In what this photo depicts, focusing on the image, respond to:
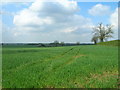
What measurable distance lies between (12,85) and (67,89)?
1685mm

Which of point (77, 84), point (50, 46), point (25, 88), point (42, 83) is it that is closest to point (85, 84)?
point (77, 84)

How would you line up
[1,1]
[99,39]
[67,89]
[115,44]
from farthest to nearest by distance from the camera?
[99,39] < [115,44] < [1,1] < [67,89]

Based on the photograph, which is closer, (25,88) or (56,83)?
A: (25,88)

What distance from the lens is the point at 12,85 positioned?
176 inches

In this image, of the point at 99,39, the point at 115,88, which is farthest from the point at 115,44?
the point at 115,88

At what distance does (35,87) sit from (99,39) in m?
43.7

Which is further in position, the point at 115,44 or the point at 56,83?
the point at 115,44

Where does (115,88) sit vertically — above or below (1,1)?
below

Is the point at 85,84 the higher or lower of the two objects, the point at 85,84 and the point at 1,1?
the lower

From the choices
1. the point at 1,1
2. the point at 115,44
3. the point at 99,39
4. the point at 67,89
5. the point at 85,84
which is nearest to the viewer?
the point at 67,89

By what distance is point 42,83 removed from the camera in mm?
4668

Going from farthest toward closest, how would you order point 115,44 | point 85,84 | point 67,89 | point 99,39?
1. point 99,39
2. point 115,44
3. point 85,84
4. point 67,89

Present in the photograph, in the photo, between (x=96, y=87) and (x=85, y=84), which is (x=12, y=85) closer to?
(x=85, y=84)

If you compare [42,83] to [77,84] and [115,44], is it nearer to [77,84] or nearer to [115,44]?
[77,84]
